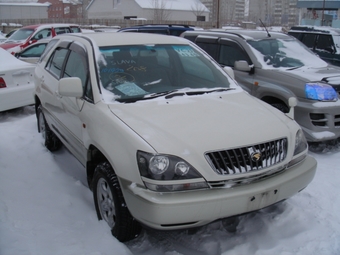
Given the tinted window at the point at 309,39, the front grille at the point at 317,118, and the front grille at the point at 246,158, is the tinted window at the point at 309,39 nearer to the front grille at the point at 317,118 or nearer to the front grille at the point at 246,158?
the front grille at the point at 317,118

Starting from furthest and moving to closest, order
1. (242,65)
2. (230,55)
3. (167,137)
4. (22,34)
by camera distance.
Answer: (22,34) < (230,55) < (242,65) < (167,137)

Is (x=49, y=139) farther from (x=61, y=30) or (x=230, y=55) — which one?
(x=61, y=30)

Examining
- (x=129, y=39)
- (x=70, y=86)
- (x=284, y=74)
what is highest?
(x=129, y=39)

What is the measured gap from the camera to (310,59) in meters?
6.34

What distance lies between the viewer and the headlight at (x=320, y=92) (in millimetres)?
5180

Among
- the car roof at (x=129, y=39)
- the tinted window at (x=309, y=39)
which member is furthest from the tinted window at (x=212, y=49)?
the tinted window at (x=309, y=39)

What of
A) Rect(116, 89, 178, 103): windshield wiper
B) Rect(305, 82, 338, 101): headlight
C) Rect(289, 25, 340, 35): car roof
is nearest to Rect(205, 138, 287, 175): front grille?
Rect(116, 89, 178, 103): windshield wiper

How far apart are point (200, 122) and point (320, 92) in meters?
2.93

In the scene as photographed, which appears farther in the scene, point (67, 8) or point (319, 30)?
point (67, 8)

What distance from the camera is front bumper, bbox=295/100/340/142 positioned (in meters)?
5.09

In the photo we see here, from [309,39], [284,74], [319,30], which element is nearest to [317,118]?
[284,74]

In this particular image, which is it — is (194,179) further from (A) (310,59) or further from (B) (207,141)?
(A) (310,59)

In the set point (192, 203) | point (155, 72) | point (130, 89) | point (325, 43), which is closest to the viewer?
point (192, 203)

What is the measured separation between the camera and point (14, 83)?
662cm
